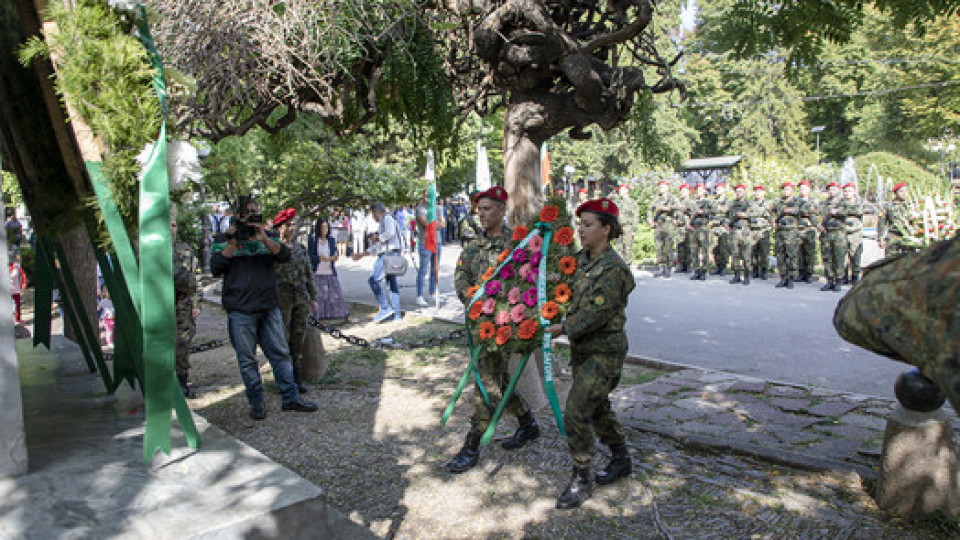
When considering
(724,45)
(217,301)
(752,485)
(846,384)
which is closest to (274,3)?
(724,45)

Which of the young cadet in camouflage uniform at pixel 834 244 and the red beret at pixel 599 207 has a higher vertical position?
the red beret at pixel 599 207

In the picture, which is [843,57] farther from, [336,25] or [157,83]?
[157,83]

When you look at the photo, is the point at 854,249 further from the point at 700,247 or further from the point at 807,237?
the point at 700,247

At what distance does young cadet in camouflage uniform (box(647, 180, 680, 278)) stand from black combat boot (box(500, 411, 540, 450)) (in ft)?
40.5

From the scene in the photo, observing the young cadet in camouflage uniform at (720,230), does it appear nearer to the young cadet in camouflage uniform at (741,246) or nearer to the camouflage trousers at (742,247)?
the young cadet in camouflage uniform at (741,246)

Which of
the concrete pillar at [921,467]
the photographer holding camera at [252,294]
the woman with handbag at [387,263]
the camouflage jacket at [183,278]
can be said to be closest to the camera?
the concrete pillar at [921,467]

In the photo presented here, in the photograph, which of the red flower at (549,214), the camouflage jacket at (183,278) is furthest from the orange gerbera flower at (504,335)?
the camouflage jacket at (183,278)

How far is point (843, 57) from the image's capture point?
33.5m

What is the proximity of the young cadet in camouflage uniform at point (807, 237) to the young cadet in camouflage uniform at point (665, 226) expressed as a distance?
10.3ft

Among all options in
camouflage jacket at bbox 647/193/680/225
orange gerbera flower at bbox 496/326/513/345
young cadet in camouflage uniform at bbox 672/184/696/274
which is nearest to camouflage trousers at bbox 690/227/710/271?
young cadet in camouflage uniform at bbox 672/184/696/274

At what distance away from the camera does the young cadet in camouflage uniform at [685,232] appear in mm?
17031

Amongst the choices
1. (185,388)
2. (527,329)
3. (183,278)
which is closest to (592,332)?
(527,329)

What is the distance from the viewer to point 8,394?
8.88ft

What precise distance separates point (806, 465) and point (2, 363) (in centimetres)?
480
